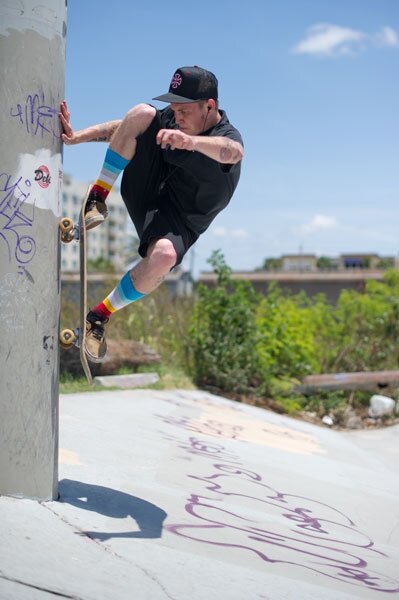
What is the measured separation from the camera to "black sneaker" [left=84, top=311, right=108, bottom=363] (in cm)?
372

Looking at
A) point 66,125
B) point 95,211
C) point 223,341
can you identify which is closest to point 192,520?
point 95,211

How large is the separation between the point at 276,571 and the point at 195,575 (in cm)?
51

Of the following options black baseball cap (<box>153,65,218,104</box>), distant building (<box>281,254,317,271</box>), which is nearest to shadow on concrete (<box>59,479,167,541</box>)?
black baseball cap (<box>153,65,218,104</box>)

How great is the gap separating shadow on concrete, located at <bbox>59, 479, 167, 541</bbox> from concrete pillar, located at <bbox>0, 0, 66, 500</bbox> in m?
0.21

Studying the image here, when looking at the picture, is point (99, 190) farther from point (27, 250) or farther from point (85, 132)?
point (27, 250)

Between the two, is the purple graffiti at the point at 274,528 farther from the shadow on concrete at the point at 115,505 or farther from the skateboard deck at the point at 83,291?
the skateboard deck at the point at 83,291

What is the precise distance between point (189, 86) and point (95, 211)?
85 centimetres

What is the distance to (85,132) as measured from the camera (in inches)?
149

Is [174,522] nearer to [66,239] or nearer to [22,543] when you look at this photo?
[22,543]

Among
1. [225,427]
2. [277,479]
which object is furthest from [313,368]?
[277,479]

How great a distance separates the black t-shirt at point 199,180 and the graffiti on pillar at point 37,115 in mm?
712

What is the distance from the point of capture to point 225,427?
728cm

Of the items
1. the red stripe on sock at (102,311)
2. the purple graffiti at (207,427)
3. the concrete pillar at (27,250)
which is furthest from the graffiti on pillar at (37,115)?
the purple graffiti at (207,427)

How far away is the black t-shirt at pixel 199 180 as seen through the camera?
12.3ft
